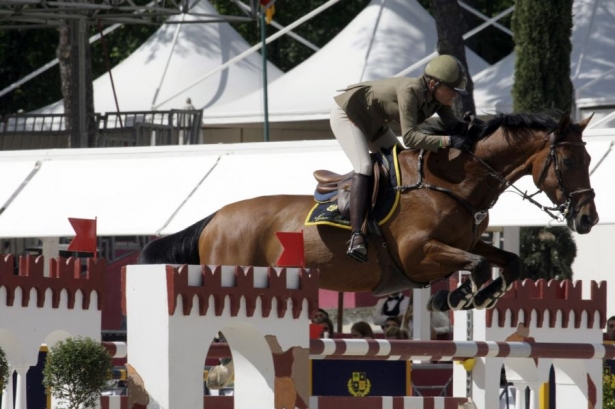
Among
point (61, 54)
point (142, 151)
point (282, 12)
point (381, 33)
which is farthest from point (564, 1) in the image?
point (282, 12)

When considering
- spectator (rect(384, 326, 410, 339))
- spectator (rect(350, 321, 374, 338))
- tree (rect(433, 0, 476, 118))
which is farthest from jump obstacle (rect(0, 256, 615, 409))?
tree (rect(433, 0, 476, 118))

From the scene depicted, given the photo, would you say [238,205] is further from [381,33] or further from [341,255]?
[381,33]

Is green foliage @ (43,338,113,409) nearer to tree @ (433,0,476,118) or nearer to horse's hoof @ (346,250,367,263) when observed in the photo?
horse's hoof @ (346,250,367,263)

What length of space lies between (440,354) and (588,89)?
981 cm

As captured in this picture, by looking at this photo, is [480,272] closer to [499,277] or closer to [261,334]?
[499,277]

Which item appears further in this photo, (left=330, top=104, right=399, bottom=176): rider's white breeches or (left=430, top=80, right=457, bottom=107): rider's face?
(left=330, top=104, right=399, bottom=176): rider's white breeches

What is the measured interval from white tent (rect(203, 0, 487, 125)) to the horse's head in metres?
9.99

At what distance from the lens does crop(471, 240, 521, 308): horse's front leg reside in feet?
23.4

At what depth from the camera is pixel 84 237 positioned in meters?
7.16

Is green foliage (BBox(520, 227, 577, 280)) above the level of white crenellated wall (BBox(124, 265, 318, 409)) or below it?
above

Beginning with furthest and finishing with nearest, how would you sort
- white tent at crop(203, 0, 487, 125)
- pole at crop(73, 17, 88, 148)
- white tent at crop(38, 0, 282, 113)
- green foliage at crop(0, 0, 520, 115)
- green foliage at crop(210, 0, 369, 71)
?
1. green foliage at crop(210, 0, 369, 71)
2. green foliage at crop(0, 0, 520, 115)
3. white tent at crop(38, 0, 282, 113)
4. white tent at crop(203, 0, 487, 125)
5. pole at crop(73, 17, 88, 148)

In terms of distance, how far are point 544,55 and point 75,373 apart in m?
11.0

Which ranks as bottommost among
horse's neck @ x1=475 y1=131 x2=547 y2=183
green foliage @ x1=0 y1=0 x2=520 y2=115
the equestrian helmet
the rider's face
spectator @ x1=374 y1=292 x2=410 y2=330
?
spectator @ x1=374 y1=292 x2=410 y2=330

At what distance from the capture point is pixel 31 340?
253 inches
